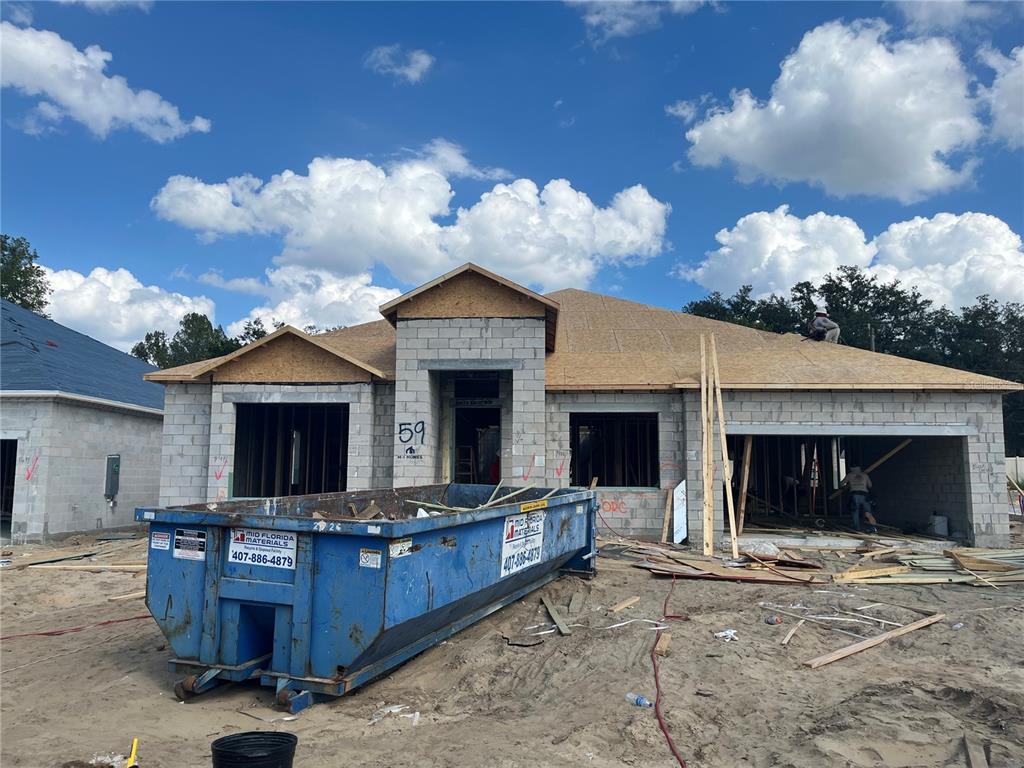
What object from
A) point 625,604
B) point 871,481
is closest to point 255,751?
point 625,604

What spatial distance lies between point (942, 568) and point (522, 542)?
8.06 meters

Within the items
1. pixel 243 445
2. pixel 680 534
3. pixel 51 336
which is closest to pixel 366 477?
pixel 243 445

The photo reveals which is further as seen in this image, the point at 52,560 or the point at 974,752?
the point at 52,560

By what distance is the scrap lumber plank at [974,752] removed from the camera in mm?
4418

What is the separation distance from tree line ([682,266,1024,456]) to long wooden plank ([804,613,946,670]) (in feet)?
123

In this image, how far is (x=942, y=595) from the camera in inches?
388

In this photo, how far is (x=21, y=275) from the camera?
45.9 m

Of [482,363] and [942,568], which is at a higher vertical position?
[482,363]

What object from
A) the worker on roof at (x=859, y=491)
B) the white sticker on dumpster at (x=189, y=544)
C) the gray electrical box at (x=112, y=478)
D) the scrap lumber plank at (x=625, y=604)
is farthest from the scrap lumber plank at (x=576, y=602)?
the gray electrical box at (x=112, y=478)

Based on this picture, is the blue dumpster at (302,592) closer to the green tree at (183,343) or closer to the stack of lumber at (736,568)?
the stack of lumber at (736,568)

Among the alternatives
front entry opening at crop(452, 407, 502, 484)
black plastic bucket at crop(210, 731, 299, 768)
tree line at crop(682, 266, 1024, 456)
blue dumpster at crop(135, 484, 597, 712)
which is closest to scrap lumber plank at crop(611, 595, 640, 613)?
blue dumpster at crop(135, 484, 597, 712)

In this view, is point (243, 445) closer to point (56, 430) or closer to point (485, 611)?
point (56, 430)

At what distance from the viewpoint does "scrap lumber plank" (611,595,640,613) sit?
28.2 feet

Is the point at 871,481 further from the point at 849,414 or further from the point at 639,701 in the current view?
the point at 639,701
